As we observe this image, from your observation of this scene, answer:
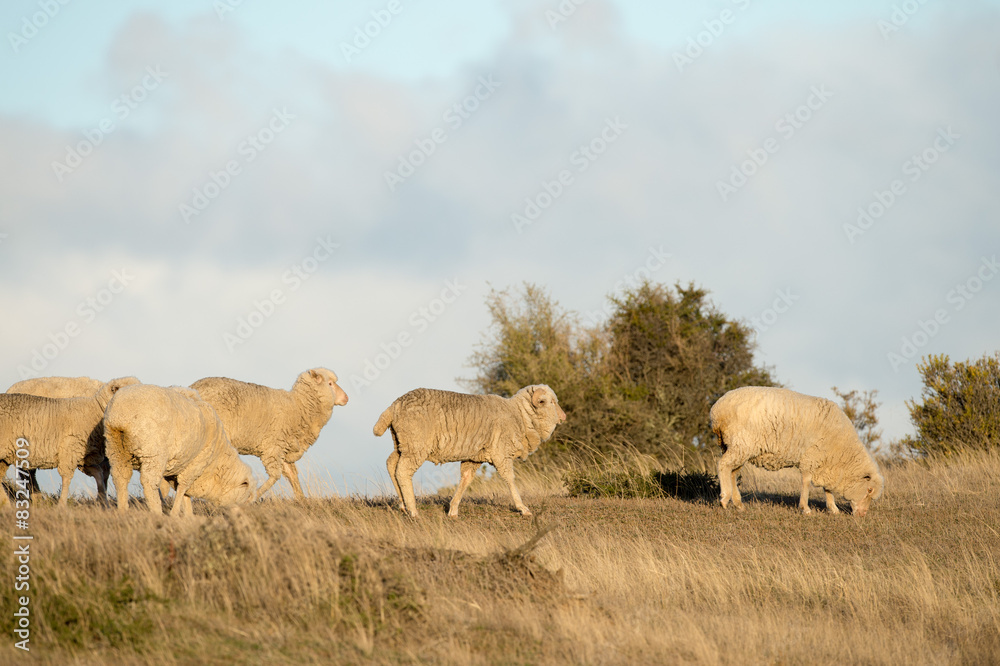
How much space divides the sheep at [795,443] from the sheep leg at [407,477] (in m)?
5.17

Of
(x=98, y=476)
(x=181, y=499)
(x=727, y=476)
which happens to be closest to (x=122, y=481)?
(x=181, y=499)

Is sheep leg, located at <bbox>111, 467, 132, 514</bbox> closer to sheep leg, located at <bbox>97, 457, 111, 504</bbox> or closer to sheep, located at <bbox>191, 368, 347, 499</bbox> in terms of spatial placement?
sheep, located at <bbox>191, 368, 347, 499</bbox>

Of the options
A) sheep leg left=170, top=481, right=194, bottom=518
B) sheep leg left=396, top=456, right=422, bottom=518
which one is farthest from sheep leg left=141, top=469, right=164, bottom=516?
sheep leg left=396, top=456, right=422, bottom=518

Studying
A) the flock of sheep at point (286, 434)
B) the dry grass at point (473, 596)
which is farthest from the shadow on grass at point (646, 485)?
the dry grass at point (473, 596)

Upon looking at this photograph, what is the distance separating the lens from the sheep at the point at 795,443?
13875 millimetres

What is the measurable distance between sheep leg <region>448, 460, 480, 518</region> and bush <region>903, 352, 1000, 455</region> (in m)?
14.4

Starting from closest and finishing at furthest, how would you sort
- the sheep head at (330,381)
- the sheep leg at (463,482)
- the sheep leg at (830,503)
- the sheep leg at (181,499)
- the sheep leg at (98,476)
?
1. the sheep leg at (181,499)
2. the sheep leg at (463,482)
3. the sheep leg at (98,476)
4. the sheep head at (330,381)
5. the sheep leg at (830,503)

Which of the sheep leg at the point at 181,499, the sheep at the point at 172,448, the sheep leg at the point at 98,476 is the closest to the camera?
the sheep at the point at 172,448

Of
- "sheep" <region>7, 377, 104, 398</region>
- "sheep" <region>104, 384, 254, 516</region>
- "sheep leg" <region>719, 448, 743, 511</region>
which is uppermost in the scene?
"sheep" <region>7, 377, 104, 398</region>

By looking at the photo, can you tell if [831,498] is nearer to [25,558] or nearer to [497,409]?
[497,409]

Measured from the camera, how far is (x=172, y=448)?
32.4 feet

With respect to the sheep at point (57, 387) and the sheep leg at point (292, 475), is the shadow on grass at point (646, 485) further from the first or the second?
the sheep at point (57, 387)

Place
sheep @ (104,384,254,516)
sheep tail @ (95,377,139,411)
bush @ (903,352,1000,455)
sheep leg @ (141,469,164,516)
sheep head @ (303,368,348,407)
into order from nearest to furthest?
sheep @ (104,384,254,516), sheep leg @ (141,469,164,516), sheep tail @ (95,377,139,411), sheep head @ (303,368,348,407), bush @ (903,352,1000,455)

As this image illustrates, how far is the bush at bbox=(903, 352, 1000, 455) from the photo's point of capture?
21.9 m
